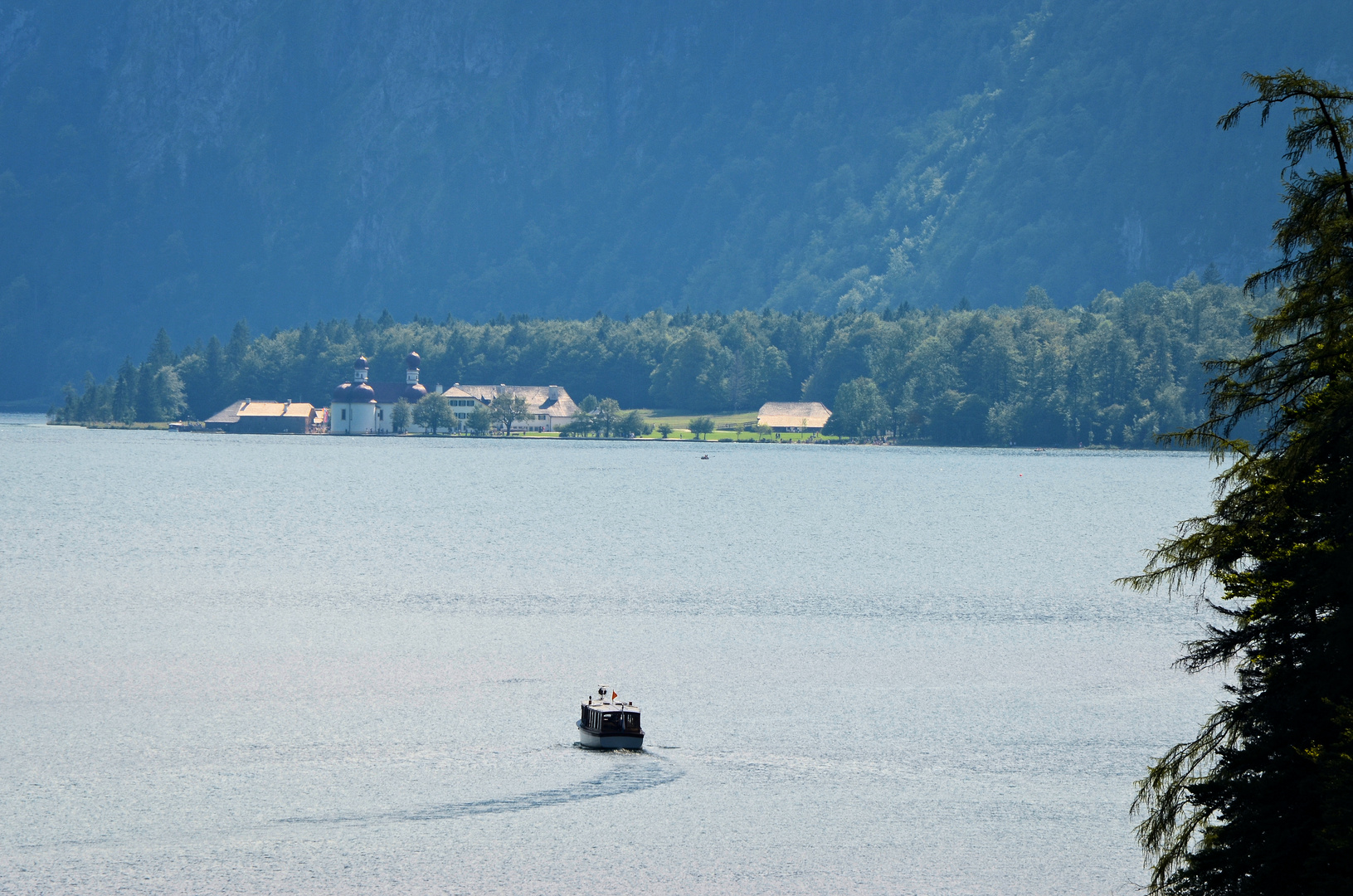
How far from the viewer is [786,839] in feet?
119

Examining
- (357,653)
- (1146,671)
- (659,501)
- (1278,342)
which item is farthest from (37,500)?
(1278,342)

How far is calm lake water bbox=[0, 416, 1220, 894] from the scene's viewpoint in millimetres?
34656

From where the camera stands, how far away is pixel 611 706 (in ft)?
149

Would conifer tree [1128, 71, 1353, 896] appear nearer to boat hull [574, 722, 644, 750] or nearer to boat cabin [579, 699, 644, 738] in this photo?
boat hull [574, 722, 644, 750]

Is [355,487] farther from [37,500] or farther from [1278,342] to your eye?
[1278,342]

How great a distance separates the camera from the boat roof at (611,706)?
147 feet

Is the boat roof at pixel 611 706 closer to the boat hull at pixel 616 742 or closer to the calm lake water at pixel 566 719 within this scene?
the boat hull at pixel 616 742

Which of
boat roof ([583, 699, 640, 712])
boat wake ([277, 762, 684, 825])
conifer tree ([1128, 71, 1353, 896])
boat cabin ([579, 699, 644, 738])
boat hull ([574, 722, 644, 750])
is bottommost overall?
boat wake ([277, 762, 684, 825])

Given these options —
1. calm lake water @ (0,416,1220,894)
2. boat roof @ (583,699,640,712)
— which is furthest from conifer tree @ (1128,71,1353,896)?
boat roof @ (583,699,640,712)

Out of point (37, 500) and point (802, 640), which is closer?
point (802, 640)

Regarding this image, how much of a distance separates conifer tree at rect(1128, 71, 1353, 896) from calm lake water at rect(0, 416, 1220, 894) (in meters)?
10.8

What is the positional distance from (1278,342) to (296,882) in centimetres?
2195

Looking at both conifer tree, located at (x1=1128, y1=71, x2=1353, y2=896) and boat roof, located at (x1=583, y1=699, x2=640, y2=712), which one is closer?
conifer tree, located at (x1=1128, y1=71, x2=1353, y2=896)

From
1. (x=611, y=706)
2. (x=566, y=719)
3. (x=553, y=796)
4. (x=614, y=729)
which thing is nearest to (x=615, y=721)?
(x=614, y=729)
